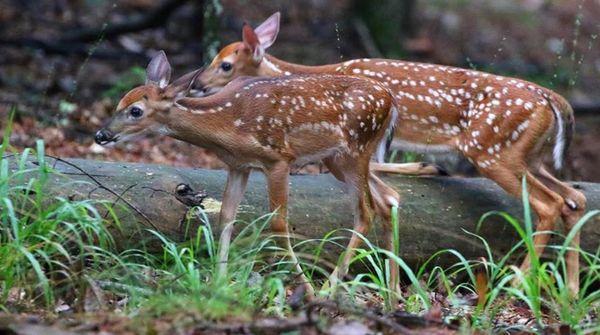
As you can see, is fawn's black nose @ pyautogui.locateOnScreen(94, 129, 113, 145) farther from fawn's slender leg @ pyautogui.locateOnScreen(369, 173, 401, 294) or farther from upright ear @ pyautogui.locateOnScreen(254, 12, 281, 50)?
upright ear @ pyautogui.locateOnScreen(254, 12, 281, 50)

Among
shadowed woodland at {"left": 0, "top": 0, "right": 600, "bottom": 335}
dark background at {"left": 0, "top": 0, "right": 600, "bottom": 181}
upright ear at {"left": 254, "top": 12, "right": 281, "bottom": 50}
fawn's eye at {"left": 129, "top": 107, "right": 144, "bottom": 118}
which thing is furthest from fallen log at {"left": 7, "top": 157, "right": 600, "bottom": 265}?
dark background at {"left": 0, "top": 0, "right": 600, "bottom": 181}

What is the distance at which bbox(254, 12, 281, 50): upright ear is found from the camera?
8.45 m

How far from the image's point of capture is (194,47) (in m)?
13.2

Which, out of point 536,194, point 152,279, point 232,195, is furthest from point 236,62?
point 152,279

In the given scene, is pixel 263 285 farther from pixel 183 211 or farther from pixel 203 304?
pixel 183 211

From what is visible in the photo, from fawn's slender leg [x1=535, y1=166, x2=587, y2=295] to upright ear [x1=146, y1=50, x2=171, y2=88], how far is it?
2.93 metres

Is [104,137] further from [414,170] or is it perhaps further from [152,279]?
[414,170]

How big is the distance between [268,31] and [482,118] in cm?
187

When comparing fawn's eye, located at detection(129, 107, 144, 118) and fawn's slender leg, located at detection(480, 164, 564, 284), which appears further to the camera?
fawn's slender leg, located at detection(480, 164, 564, 284)

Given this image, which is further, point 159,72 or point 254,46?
point 254,46

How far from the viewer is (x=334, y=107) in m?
6.76

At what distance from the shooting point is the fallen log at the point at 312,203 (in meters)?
6.37

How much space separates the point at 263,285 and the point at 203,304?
47cm

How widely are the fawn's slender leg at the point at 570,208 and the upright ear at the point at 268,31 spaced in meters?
2.29
